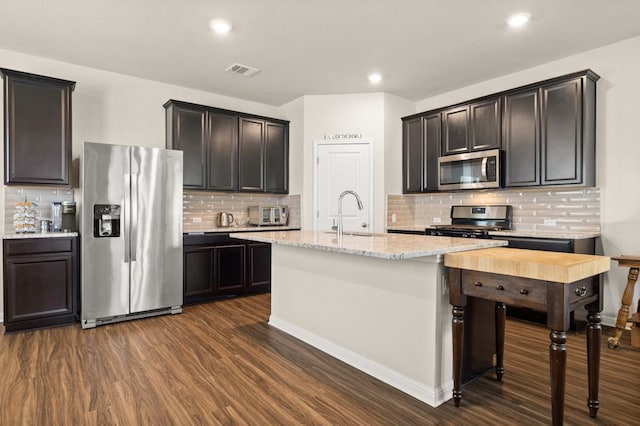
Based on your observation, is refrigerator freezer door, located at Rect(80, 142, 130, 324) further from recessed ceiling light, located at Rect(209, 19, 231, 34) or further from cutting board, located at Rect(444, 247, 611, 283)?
cutting board, located at Rect(444, 247, 611, 283)

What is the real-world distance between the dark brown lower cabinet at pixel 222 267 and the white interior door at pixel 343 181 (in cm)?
100

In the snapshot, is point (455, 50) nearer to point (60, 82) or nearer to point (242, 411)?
point (242, 411)

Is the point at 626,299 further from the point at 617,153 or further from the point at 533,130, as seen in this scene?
the point at 533,130

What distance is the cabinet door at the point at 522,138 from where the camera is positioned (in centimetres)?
398

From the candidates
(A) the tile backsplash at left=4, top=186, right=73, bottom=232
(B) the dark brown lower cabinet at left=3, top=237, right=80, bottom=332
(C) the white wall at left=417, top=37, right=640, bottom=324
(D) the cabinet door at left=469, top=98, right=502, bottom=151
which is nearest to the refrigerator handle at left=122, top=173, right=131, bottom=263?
(B) the dark brown lower cabinet at left=3, top=237, right=80, bottom=332

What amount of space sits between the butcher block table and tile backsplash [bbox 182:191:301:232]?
365 centimetres

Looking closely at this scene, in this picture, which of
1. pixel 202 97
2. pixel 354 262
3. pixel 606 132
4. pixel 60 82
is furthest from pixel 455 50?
pixel 60 82

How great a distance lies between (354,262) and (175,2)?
2.47 metres

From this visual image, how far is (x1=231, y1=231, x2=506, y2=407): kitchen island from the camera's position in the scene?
2.21 meters

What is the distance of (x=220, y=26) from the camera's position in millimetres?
3326

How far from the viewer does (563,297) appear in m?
1.73

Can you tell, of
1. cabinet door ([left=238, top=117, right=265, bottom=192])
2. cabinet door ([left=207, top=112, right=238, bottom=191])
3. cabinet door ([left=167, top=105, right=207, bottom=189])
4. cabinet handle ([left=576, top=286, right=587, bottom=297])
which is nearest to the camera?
cabinet handle ([left=576, top=286, right=587, bottom=297])

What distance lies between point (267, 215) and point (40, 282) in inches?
108

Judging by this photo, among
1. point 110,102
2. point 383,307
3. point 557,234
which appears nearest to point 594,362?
point 383,307
